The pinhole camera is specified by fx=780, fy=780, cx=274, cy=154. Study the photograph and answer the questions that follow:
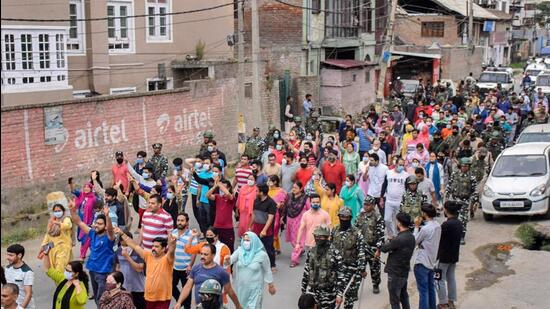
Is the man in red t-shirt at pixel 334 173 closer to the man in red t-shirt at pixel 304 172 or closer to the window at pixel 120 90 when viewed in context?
the man in red t-shirt at pixel 304 172

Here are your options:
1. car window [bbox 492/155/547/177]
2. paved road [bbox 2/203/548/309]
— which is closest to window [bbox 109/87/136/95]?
paved road [bbox 2/203/548/309]

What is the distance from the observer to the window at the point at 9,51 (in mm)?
21875

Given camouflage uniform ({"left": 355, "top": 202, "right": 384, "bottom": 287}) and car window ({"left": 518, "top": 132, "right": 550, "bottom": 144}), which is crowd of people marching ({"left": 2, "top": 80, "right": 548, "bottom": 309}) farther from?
car window ({"left": 518, "top": 132, "right": 550, "bottom": 144})

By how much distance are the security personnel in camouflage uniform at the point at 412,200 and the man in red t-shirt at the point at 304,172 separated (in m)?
2.58

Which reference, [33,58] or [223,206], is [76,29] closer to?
[33,58]

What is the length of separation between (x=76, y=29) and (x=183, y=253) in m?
17.0

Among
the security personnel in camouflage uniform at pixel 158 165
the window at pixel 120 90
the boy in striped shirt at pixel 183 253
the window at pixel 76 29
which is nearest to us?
the boy in striped shirt at pixel 183 253

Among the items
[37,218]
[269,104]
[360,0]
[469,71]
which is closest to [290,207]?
[37,218]

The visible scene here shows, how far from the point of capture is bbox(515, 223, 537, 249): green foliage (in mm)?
14609

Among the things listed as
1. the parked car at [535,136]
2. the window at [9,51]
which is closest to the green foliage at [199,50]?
the window at [9,51]

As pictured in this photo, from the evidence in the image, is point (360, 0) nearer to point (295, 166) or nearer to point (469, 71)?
point (469, 71)

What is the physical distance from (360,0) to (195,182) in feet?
88.2

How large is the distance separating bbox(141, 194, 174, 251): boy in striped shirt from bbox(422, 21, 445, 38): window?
5188 centimetres

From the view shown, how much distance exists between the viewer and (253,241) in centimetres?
898
